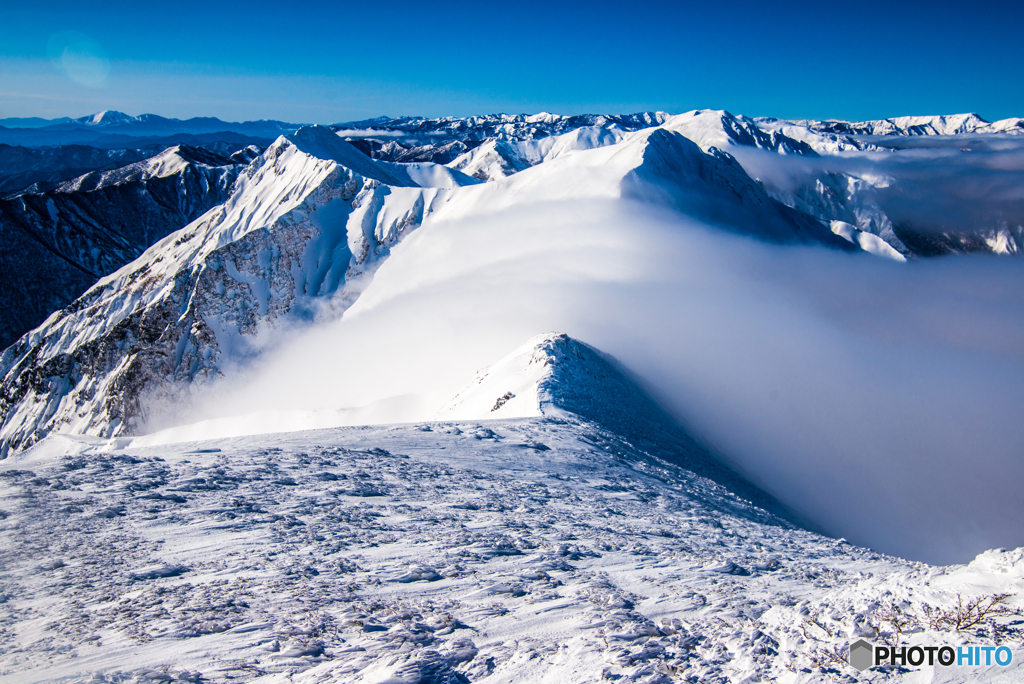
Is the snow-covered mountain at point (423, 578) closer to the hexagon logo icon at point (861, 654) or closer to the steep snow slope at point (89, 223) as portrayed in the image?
the hexagon logo icon at point (861, 654)

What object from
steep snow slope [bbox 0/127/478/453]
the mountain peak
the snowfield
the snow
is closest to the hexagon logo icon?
the snowfield

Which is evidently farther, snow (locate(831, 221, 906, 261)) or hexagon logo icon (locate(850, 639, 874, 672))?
snow (locate(831, 221, 906, 261))

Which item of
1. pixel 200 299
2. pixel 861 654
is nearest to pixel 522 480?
pixel 861 654

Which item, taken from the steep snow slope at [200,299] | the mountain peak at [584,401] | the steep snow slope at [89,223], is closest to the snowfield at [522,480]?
the mountain peak at [584,401]

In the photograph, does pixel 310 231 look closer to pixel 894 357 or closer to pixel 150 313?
pixel 150 313

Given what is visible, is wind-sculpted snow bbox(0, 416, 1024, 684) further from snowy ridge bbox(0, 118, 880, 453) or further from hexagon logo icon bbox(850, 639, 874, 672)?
snowy ridge bbox(0, 118, 880, 453)

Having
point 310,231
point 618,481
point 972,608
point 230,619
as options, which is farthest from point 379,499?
point 310,231

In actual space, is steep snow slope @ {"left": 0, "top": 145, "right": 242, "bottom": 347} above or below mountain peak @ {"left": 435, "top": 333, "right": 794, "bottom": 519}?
above
